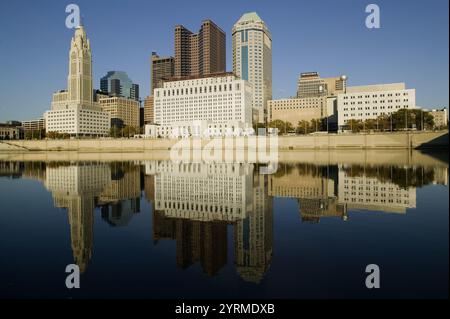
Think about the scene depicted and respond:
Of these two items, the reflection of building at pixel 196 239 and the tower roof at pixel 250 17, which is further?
the tower roof at pixel 250 17

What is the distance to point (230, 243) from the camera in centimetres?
870

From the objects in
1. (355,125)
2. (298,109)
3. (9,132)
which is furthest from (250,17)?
(9,132)

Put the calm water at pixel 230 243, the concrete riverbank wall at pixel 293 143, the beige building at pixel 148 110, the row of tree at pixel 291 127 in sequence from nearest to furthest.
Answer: the calm water at pixel 230 243 < the concrete riverbank wall at pixel 293 143 < the row of tree at pixel 291 127 < the beige building at pixel 148 110

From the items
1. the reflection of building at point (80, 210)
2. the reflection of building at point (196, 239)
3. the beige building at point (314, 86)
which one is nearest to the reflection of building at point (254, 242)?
the reflection of building at point (196, 239)

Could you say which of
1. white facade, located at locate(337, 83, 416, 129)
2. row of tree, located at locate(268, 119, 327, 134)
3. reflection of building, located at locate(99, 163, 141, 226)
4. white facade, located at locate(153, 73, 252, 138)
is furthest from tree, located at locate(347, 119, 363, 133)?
reflection of building, located at locate(99, 163, 141, 226)

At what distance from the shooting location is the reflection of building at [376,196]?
42.2 feet

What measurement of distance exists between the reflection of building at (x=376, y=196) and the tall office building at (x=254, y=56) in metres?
139

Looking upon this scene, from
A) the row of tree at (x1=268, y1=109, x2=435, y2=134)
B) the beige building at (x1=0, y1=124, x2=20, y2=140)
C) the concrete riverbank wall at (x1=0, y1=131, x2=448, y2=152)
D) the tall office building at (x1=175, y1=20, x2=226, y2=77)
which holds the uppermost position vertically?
the tall office building at (x1=175, y1=20, x2=226, y2=77)

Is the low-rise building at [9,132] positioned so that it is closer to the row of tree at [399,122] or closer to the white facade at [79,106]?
the white facade at [79,106]

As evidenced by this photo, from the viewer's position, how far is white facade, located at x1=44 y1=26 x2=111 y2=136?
428 feet

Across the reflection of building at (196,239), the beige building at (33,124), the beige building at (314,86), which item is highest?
the beige building at (314,86)

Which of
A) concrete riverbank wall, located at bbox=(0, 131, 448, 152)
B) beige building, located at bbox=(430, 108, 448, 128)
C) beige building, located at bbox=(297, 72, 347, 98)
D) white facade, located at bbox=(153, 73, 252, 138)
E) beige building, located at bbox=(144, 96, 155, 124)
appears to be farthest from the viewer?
beige building, located at bbox=(144, 96, 155, 124)

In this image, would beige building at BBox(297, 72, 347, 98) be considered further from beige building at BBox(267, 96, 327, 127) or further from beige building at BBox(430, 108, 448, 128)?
beige building at BBox(430, 108, 448, 128)

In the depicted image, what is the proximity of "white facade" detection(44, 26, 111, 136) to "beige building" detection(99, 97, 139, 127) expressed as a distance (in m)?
16.3
